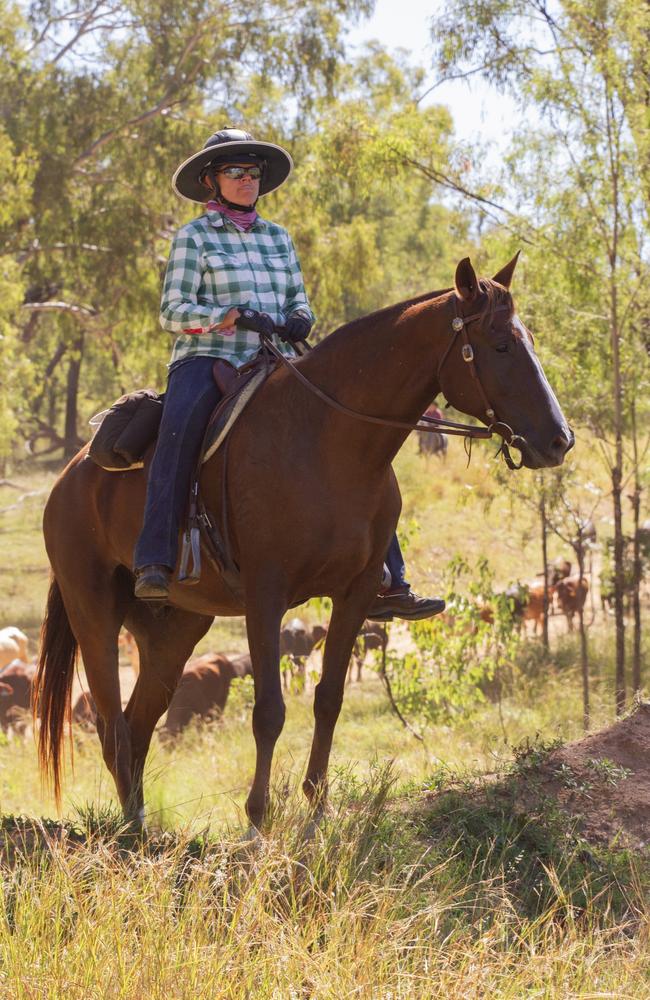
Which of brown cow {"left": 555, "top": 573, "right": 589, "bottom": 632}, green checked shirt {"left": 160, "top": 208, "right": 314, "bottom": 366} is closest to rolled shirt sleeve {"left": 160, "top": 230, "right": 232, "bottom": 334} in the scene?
green checked shirt {"left": 160, "top": 208, "right": 314, "bottom": 366}

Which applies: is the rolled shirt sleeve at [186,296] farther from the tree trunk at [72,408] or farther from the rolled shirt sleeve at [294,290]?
the tree trunk at [72,408]

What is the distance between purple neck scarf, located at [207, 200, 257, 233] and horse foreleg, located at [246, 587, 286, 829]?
1.97 meters

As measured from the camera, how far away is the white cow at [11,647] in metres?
15.6

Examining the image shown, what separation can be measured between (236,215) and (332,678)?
2.41m

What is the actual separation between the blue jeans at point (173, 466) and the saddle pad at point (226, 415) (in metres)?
0.05

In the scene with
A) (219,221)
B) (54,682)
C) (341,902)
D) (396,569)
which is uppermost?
(219,221)

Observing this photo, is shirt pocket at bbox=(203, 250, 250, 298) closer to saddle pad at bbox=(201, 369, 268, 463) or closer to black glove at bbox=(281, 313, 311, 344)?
black glove at bbox=(281, 313, 311, 344)

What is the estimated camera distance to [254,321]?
5.61m

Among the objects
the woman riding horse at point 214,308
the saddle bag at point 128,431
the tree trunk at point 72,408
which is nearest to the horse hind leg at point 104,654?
the woman riding horse at point 214,308

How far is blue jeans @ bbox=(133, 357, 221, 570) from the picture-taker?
5520mm

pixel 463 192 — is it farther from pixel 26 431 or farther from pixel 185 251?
pixel 26 431

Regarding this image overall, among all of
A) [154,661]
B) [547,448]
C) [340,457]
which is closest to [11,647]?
[154,661]

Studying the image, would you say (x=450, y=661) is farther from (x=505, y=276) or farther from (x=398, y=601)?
(x=505, y=276)

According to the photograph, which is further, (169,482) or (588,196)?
(588,196)
